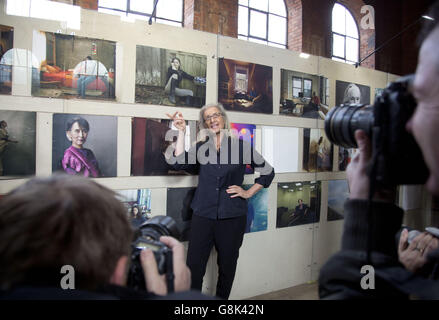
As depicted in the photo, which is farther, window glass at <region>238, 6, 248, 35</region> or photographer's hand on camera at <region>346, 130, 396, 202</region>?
window glass at <region>238, 6, 248, 35</region>

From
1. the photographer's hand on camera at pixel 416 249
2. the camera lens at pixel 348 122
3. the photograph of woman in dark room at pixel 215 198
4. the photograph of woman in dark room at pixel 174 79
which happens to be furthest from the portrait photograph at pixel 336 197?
the camera lens at pixel 348 122

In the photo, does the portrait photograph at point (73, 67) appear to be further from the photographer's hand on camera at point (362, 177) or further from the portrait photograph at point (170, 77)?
the photographer's hand on camera at point (362, 177)

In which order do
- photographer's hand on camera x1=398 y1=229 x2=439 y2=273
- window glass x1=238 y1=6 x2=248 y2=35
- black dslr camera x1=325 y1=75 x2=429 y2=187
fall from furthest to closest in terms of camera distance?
window glass x1=238 y1=6 x2=248 y2=35
photographer's hand on camera x1=398 y1=229 x2=439 y2=273
black dslr camera x1=325 y1=75 x2=429 y2=187

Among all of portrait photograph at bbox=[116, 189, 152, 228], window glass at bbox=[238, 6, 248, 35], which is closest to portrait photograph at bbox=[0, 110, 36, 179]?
portrait photograph at bbox=[116, 189, 152, 228]

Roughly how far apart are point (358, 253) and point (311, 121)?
274 cm

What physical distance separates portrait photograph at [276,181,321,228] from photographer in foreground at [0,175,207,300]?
2552 mm

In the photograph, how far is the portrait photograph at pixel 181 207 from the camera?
8.18ft

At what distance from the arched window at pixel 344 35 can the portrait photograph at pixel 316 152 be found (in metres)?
1.14

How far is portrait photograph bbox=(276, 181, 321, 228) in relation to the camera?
3.07 meters

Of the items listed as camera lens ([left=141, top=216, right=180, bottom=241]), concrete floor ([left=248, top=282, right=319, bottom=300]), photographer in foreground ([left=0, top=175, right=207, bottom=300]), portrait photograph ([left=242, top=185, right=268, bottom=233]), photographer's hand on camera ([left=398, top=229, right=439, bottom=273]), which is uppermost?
photographer in foreground ([left=0, top=175, right=207, bottom=300])

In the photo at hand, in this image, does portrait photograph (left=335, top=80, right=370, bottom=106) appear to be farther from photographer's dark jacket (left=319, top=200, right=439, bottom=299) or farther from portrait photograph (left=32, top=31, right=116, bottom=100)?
photographer's dark jacket (left=319, top=200, right=439, bottom=299)

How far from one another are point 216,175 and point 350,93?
2.04 meters

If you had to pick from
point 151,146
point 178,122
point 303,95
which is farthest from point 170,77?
point 303,95
